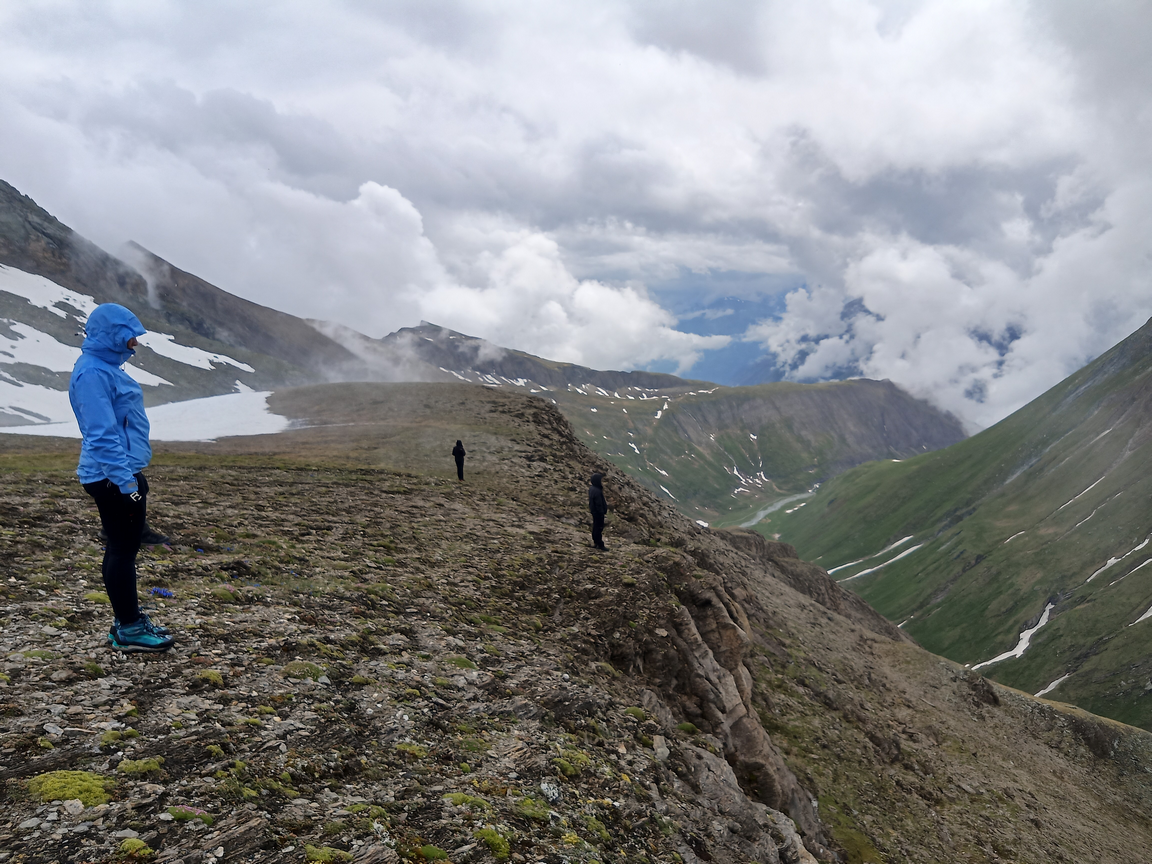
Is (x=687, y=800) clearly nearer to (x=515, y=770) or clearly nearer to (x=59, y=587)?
(x=515, y=770)

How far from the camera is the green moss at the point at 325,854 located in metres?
7.44

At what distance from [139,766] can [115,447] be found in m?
4.83

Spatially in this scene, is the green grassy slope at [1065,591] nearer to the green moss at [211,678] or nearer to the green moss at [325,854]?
the green moss at [325,854]

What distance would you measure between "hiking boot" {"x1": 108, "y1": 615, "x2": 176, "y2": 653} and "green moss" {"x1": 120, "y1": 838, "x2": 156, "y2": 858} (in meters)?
4.66

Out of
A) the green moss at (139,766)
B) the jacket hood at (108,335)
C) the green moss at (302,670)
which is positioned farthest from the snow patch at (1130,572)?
the jacket hood at (108,335)

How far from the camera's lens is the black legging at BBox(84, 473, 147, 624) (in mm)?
9688

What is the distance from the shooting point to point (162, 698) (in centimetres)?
959

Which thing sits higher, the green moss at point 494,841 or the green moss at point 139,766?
the green moss at point 139,766

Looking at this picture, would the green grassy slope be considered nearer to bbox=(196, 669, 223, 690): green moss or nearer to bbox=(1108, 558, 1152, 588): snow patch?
bbox=(1108, 558, 1152, 588): snow patch

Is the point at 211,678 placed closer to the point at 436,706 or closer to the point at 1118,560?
the point at 436,706

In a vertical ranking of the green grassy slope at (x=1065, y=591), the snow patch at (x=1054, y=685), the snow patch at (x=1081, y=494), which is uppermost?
the snow patch at (x=1081, y=494)

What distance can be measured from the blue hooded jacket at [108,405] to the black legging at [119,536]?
0.17 m

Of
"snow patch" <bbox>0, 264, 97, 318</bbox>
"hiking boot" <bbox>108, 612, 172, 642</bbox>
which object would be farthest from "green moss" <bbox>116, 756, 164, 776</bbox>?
"snow patch" <bbox>0, 264, 97, 318</bbox>

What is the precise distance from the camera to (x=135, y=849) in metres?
6.62
